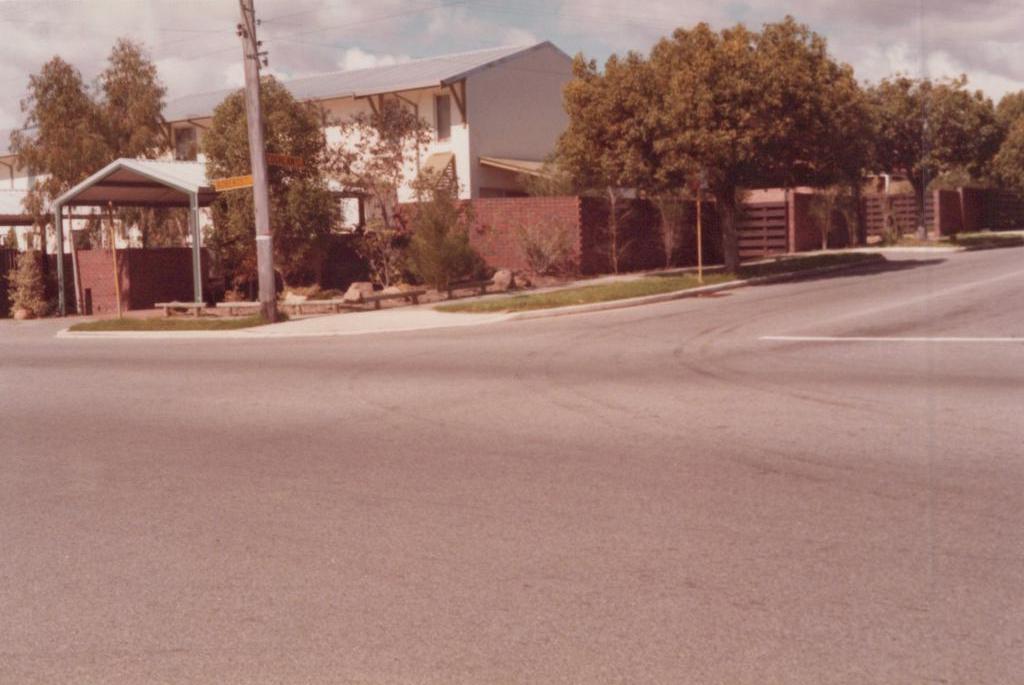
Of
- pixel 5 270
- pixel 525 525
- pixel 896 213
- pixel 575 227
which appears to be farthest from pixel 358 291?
pixel 896 213

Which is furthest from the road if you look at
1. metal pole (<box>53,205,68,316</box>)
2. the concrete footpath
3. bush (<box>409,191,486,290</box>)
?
metal pole (<box>53,205,68,316</box>)

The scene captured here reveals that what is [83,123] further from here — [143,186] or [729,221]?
[729,221]

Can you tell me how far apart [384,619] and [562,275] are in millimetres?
23608

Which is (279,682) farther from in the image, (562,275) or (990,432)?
(562,275)

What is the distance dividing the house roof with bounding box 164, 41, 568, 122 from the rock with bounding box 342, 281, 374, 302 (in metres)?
11.0

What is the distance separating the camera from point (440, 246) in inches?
A: 1000

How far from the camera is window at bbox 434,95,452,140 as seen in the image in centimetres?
3578

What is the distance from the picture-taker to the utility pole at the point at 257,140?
65.2 feet

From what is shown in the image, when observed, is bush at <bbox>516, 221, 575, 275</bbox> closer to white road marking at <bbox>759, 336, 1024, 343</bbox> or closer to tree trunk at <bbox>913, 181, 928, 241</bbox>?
white road marking at <bbox>759, 336, 1024, 343</bbox>

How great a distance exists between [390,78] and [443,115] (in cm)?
311

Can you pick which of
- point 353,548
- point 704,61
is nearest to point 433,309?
point 704,61

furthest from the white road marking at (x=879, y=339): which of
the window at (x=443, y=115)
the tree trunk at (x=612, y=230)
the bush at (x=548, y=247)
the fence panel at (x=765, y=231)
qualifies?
the fence panel at (x=765, y=231)

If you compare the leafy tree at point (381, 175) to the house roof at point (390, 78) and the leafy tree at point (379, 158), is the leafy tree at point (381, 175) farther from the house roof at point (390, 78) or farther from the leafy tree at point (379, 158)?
the house roof at point (390, 78)

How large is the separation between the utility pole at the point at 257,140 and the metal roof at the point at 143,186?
14.6ft
